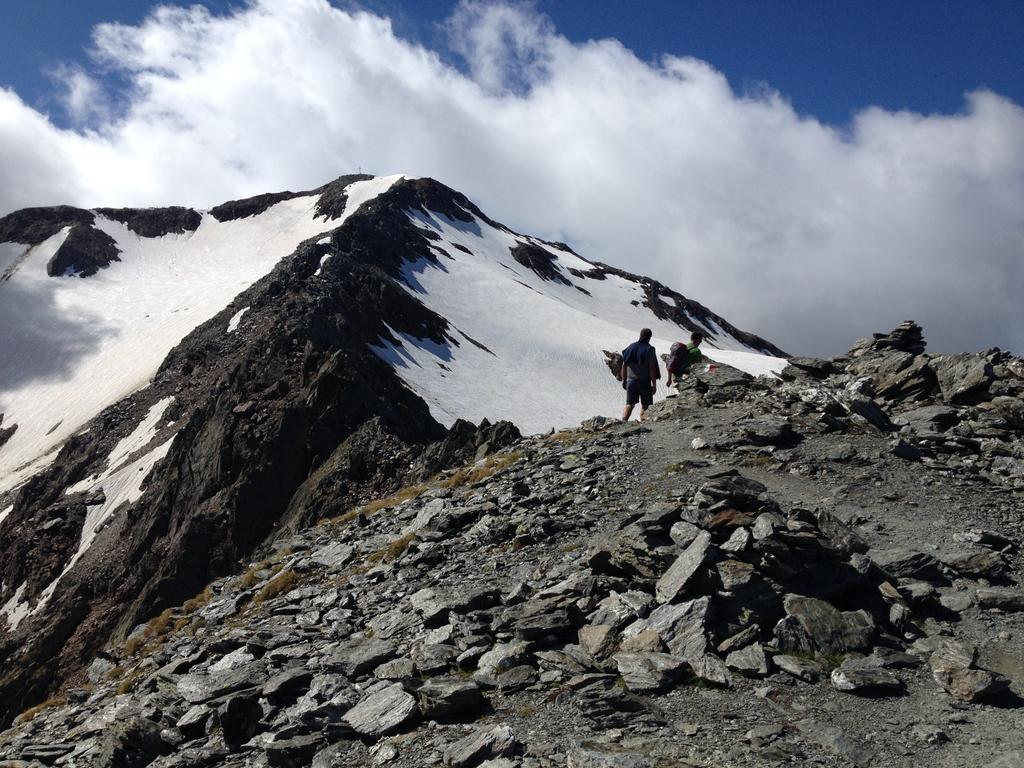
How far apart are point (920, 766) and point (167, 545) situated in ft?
121

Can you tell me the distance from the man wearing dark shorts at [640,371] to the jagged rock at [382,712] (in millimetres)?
13743

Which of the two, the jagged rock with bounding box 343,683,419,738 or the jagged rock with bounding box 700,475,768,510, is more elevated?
the jagged rock with bounding box 700,475,768,510

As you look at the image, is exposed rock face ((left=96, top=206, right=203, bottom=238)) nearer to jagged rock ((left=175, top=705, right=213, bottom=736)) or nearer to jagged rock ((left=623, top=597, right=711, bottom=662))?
jagged rock ((left=175, top=705, right=213, bottom=736))

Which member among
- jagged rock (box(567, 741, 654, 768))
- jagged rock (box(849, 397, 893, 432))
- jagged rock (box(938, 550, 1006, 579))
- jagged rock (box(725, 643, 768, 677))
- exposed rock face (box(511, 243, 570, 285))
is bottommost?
jagged rock (box(567, 741, 654, 768))

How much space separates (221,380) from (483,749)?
4525 cm

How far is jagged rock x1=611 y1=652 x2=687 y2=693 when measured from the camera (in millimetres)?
8727

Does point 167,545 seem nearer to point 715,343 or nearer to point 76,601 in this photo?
point 76,601

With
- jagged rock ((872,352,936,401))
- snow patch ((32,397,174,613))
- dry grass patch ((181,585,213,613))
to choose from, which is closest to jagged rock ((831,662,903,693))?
jagged rock ((872,352,936,401))

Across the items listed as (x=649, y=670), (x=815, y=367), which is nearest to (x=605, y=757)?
(x=649, y=670)

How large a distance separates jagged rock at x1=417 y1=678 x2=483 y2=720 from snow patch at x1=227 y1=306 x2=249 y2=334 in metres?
64.9

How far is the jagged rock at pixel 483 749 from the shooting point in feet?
26.0

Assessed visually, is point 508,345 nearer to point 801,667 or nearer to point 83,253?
point 801,667

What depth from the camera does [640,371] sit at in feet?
72.2

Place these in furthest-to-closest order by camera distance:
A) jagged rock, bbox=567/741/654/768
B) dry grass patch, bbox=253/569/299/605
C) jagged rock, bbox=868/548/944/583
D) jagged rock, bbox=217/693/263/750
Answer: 1. dry grass patch, bbox=253/569/299/605
2. jagged rock, bbox=868/548/944/583
3. jagged rock, bbox=217/693/263/750
4. jagged rock, bbox=567/741/654/768
